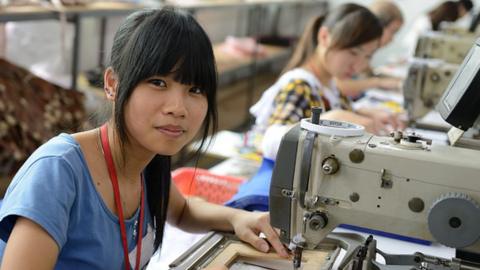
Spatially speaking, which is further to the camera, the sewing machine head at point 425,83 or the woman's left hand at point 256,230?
the sewing machine head at point 425,83

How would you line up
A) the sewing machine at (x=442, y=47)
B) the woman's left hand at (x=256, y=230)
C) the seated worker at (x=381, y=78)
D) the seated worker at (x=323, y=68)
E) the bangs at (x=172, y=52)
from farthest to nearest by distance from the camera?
the seated worker at (x=381, y=78) < the sewing machine at (x=442, y=47) < the seated worker at (x=323, y=68) < the woman's left hand at (x=256, y=230) < the bangs at (x=172, y=52)

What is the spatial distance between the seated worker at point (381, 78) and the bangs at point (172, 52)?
1.99 meters

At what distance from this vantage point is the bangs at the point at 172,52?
46.8 inches

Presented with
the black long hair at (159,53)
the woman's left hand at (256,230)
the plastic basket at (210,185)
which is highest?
the black long hair at (159,53)

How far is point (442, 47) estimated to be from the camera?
303 centimetres

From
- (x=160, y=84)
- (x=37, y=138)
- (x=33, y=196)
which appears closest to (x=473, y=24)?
(x=37, y=138)

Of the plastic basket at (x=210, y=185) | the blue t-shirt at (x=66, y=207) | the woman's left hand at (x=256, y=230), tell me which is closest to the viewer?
the blue t-shirt at (x=66, y=207)

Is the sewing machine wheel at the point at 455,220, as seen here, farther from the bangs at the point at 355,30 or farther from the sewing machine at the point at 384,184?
the bangs at the point at 355,30

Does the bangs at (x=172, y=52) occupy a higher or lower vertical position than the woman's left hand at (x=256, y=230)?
higher

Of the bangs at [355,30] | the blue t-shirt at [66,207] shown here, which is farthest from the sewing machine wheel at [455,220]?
the bangs at [355,30]

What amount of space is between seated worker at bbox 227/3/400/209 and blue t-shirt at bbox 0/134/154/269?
1060 millimetres

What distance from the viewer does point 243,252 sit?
1436mm

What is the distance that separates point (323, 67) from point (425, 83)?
1.34 ft

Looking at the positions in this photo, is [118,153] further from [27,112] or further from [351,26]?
[27,112]
